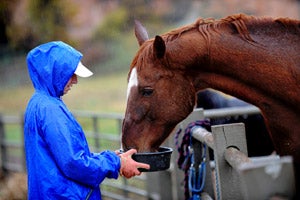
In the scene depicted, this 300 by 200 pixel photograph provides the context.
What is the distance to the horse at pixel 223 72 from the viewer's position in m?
3.05

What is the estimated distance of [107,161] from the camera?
Answer: 100.0 inches

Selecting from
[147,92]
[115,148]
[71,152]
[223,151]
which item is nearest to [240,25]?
[147,92]

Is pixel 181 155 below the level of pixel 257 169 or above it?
below

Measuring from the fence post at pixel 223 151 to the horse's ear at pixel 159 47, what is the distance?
0.72 meters

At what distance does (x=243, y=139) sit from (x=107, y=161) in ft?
2.29

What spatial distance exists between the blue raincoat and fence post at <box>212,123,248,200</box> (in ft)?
1.72

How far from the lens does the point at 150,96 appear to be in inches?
123

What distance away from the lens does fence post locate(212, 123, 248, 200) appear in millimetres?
2520

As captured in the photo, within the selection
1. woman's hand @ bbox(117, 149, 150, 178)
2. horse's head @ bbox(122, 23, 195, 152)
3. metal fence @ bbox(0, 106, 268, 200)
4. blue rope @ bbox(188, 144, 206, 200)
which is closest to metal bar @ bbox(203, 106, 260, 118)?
metal fence @ bbox(0, 106, 268, 200)

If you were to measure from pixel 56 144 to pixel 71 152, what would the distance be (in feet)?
0.27

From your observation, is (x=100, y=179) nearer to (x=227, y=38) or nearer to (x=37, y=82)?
(x=37, y=82)

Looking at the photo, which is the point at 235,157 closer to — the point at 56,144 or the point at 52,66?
the point at 56,144

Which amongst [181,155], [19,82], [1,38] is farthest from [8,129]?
Answer: [181,155]

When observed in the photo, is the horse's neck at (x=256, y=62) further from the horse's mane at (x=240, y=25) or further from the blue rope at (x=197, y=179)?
the blue rope at (x=197, y=179)
